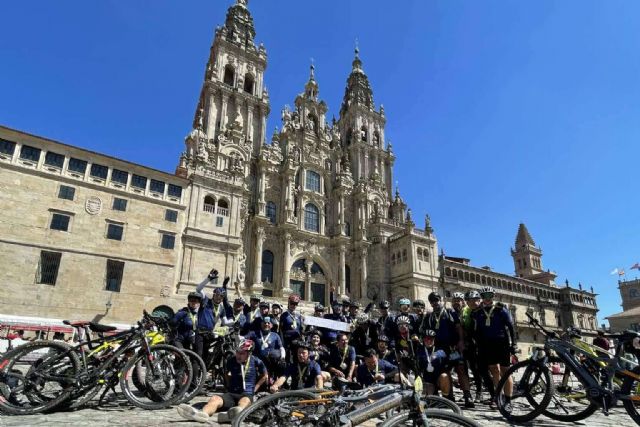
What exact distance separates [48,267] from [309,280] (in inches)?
811

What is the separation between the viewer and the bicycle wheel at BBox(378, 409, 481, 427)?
11.2 ft

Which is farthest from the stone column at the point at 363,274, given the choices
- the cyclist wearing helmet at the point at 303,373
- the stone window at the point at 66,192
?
the cyclist wearing helmet at the point at 303,373

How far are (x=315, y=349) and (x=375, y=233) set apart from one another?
1281 inches

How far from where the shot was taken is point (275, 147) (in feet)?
126

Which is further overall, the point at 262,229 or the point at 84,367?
the point at 262,229

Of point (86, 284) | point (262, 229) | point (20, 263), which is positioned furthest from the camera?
point (262, 229)

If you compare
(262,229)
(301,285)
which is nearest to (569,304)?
(301,285)

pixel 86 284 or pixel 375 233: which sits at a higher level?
pixel 375 233

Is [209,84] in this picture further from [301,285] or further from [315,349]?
[315,349]

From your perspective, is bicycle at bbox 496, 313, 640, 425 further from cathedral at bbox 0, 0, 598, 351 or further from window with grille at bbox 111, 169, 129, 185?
window with grille at bbox 111, 169, 129, 185

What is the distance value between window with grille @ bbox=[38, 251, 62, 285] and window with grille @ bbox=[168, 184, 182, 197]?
7.70 meters

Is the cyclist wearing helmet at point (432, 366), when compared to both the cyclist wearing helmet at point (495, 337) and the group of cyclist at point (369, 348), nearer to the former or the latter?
the group of cyclist at point (369, 348)

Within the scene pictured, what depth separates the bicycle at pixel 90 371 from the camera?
559 cm

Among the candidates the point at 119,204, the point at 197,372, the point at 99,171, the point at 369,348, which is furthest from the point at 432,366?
the point at 99,171
